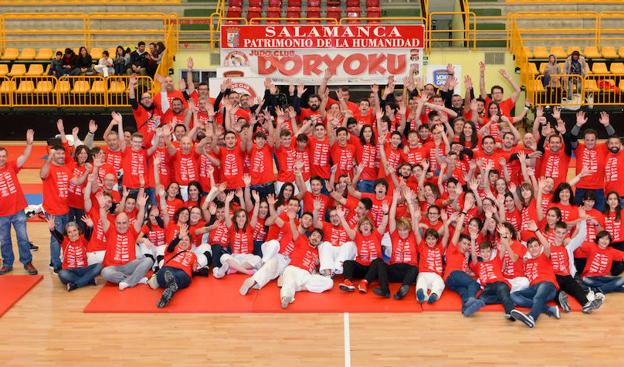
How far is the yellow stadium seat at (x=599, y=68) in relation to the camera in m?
23.0

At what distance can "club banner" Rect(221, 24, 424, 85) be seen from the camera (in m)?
21.8

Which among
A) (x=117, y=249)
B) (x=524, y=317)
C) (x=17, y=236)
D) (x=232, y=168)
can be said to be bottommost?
(x=524, y=317)

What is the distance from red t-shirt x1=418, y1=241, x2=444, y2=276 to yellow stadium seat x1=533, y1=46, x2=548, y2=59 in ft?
44.5

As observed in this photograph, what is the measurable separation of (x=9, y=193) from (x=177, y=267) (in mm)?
2770

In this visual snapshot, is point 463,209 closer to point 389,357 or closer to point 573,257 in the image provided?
point 573,257

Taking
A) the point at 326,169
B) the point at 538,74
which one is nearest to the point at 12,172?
the point at 326,169

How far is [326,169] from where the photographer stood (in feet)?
44.4

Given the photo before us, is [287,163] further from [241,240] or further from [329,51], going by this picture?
[329,51]

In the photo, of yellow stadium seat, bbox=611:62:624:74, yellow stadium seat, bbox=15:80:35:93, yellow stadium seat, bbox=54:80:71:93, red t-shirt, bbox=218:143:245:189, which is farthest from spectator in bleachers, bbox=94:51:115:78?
yellow stadium seat, bbox=611:62:624:74

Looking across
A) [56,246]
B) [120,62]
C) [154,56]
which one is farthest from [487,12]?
[56,246]

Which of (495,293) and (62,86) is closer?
(495,293)

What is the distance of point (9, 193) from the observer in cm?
1202

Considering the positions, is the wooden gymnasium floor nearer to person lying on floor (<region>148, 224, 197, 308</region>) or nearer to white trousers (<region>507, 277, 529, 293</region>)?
white trousers (<region>507, 277, 529, 293</region>)

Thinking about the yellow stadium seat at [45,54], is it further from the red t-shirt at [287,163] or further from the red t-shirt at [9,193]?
the red t-shirt at [287,163]
